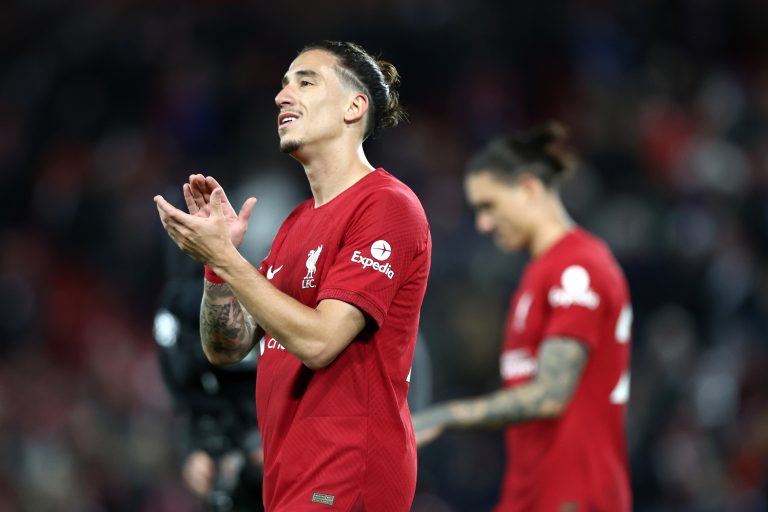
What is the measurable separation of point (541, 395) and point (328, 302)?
193cm

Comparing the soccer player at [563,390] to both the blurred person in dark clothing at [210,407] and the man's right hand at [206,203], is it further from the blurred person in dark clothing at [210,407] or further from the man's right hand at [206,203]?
the man's right hand at [206,203]

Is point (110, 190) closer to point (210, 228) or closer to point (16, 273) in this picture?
point (16, 273)

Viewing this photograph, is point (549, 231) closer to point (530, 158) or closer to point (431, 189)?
point (530, 158)

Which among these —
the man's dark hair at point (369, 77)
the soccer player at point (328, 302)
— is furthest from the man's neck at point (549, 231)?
the soccer player at point (328, 302)

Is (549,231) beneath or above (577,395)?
above

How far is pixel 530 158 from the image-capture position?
5.68 meters

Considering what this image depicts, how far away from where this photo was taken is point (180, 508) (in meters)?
9.12

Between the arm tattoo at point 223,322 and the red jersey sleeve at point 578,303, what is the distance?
1.80 metres

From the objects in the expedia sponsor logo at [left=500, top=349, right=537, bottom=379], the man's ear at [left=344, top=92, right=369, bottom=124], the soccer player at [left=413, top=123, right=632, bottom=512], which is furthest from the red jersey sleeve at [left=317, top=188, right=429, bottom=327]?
the expedia sponsor logo at [left=500, top=349, right=537, bottom=379]

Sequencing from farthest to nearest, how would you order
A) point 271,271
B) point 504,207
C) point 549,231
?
point 504,207, point 549,231, point 271,271

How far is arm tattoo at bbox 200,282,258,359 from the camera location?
3592 millimetres

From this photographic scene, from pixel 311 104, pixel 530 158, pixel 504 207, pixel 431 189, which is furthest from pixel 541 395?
pixel 431 189

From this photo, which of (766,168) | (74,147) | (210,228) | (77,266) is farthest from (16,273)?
(210,228)

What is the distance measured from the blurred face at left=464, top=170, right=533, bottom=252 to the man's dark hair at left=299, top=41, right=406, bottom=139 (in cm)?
185
